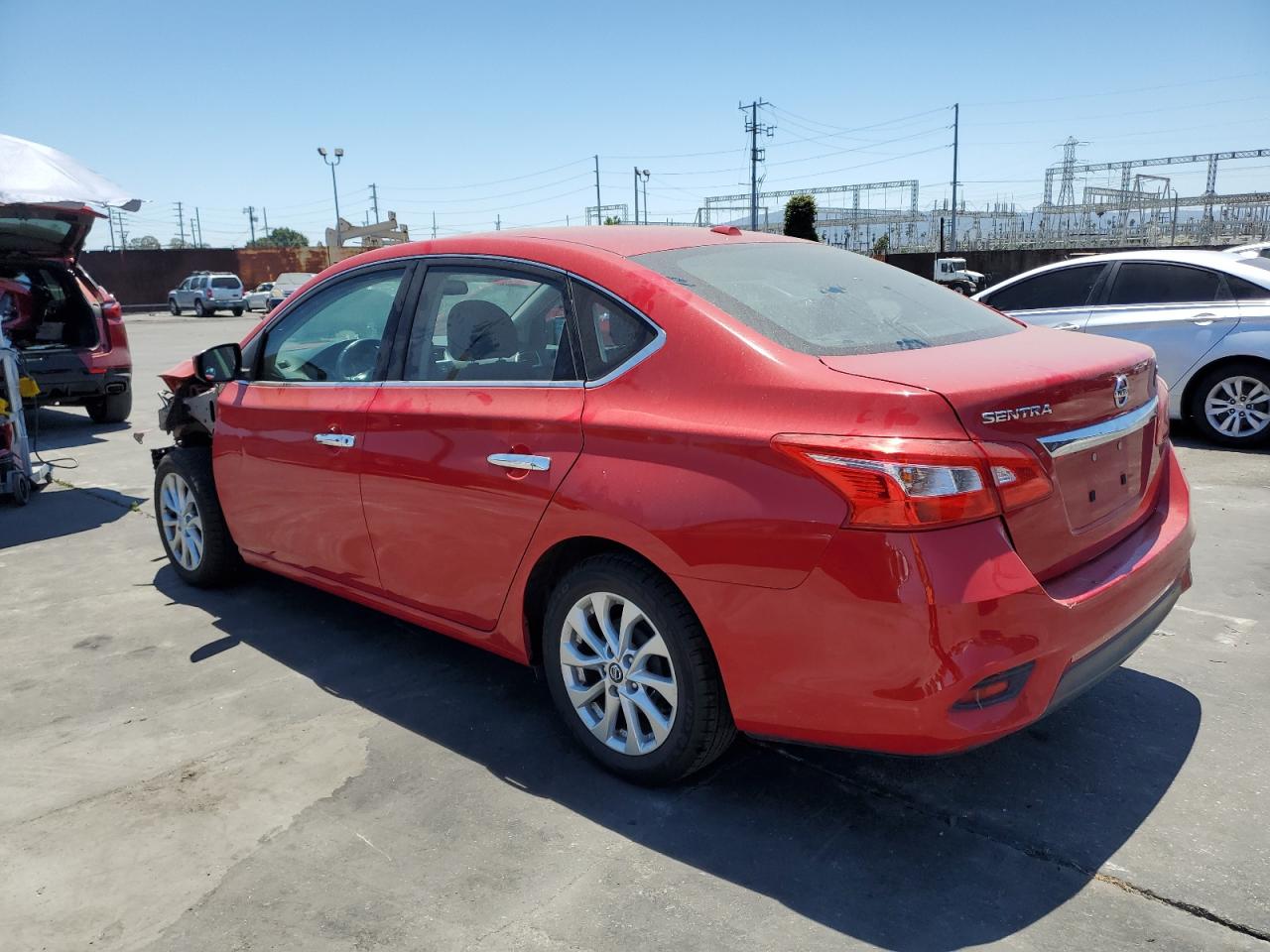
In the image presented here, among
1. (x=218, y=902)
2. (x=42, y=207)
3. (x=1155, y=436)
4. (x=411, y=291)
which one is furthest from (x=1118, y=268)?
(x=42, y=207)

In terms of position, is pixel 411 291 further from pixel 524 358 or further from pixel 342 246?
pixel 342 246

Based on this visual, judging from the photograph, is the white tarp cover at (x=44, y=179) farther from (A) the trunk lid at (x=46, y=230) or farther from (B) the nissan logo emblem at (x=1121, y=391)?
(B) the nissan logo emblem at (x=1121, y=391)

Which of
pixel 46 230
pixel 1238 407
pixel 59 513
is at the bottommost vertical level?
pixel 59 513

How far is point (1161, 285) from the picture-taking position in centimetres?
815

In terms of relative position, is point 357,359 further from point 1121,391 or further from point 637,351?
point 1121,391

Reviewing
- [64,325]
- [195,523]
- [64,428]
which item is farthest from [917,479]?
[64,428]

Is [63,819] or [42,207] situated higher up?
[42,207]

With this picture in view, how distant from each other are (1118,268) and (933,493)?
23.3 ft

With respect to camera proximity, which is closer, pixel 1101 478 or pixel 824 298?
pixel 1101 478

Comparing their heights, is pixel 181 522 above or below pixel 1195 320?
below

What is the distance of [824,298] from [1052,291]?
6.35 meters

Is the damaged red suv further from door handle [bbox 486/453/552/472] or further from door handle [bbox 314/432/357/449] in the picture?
door handle [bbox 486/453/552/472]

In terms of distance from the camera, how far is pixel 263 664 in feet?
13.6

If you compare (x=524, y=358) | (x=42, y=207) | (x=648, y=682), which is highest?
(x=42, y=207)
